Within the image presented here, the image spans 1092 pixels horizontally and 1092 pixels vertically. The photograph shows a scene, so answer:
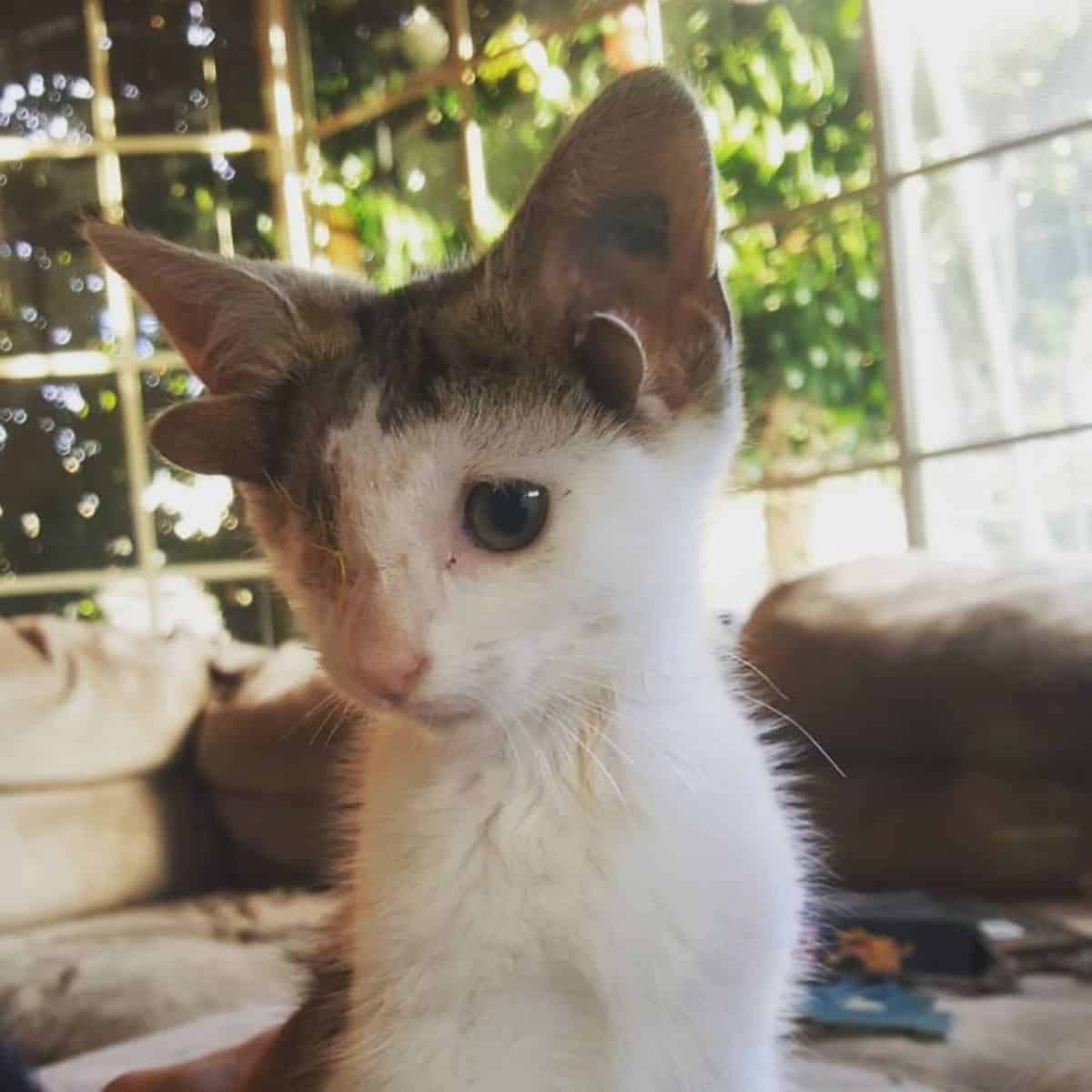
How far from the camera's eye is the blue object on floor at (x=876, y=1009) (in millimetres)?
1166

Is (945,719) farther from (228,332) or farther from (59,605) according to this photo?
(59,605)

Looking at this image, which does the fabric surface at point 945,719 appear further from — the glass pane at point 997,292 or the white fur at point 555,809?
the white fur at point 555,809

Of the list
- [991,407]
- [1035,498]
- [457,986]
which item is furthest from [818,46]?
[457,986]

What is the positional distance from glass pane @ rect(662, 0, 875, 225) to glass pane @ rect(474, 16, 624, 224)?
0.18 m

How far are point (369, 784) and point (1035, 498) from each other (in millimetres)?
1463

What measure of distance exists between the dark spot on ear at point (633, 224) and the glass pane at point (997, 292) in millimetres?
1345

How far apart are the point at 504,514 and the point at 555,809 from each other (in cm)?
17

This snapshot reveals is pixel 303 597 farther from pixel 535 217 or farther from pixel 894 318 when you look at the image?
pixel 894 318

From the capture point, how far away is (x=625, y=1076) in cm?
65

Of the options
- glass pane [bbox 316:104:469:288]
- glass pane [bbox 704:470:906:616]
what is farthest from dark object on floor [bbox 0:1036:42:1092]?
glass pane [bbox 316:104:469:288]

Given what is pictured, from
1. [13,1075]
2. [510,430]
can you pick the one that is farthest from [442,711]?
[13,1075]

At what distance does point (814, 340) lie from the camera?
2.11m

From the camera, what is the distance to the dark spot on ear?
0.63m

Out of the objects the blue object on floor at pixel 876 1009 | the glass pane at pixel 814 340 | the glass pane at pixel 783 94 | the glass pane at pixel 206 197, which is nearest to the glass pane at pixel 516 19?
the glass pane at pixel 783 94
